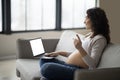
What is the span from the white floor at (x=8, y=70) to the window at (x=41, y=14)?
64 cm

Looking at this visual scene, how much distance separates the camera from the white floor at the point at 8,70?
3.91 metres

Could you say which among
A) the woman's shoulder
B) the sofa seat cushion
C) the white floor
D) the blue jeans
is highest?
the woman's shoulder

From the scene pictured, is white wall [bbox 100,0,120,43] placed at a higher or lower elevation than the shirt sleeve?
higher

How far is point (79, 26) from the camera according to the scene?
6.07 m

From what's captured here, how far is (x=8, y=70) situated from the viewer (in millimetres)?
4320

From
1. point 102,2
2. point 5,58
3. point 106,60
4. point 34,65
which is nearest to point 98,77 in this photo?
point 106,60

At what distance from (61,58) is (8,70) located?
1574mm

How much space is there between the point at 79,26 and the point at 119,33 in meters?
1.50

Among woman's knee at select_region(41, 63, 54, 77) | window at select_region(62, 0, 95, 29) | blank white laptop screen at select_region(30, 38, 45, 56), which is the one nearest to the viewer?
woman's knee at select_region(41, 63, 54, 77)

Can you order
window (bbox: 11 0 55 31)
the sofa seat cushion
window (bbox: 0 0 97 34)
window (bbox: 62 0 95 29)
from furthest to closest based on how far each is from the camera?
1. window (bbox: 62 0 95 29)
2. window (bbox: 11 0 55 31)
3. window (bbox: 0 0 97 34)
4. the sofa seat cushion

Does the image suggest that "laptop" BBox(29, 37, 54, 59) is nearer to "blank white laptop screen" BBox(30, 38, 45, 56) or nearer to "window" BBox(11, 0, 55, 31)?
"blank white laptop screen" BBox(30, 38, 45, 56)

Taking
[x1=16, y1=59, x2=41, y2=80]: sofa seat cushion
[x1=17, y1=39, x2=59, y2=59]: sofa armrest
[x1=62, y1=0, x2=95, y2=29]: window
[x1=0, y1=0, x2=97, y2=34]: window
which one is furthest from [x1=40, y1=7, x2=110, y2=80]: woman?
[x1=62, y1=0, x2=95, y2=29]: window

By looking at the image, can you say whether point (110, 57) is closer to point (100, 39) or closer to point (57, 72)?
point (100, 39)

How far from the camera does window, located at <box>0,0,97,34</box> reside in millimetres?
5152
